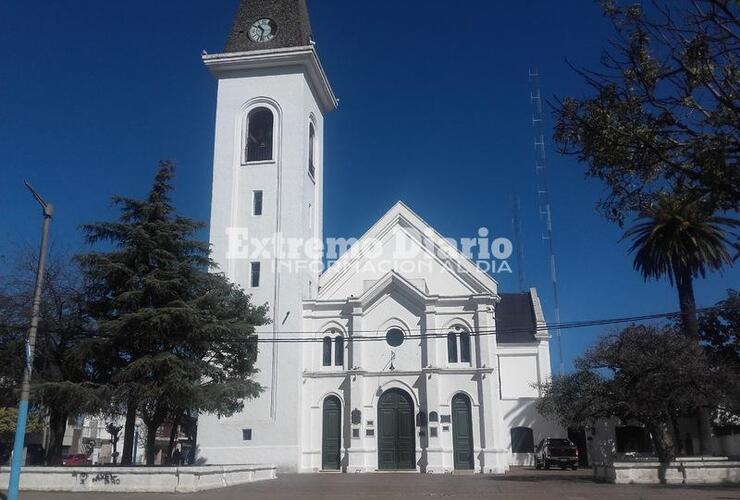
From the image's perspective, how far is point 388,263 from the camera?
129 ft

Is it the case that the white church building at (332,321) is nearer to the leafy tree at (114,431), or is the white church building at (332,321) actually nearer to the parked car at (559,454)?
the parked car at (559,454)

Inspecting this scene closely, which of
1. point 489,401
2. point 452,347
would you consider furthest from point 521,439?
point 452,347

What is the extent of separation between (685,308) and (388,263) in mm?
15856

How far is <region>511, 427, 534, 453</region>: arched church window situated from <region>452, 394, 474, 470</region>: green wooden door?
705 centimetres

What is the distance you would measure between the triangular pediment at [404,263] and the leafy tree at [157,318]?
12.1 m

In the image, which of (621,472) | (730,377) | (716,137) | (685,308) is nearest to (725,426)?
(685,308)

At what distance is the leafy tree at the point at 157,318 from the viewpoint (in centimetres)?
2417

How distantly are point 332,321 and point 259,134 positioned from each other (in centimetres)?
1241

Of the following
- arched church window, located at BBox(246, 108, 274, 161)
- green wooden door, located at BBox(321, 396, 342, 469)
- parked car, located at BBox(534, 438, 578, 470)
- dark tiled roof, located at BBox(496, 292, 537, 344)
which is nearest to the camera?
green wooden door, located at BBox(321, 396, 342, 469)

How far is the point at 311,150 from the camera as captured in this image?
4303cm

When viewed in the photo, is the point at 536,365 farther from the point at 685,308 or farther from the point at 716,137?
the point at 716,137

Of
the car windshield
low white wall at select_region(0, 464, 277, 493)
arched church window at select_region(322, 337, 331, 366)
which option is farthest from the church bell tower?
the car windshield

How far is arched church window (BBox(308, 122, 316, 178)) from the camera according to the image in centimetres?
4219

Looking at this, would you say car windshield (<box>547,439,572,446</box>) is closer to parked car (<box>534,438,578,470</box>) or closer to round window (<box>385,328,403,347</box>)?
parked car (<box>534,438,578,470</box>)
